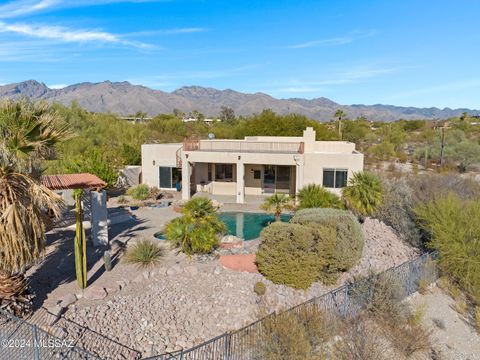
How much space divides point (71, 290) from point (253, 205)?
14.5m

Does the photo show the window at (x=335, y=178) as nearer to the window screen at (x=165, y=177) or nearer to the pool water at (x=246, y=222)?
the pool water at (x=246, y=222)

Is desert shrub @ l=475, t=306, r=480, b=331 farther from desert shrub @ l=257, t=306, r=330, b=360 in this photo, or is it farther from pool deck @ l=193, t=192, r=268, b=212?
pool deck @ l=193, t=192, r=268, b=212

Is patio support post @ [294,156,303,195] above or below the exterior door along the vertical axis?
above

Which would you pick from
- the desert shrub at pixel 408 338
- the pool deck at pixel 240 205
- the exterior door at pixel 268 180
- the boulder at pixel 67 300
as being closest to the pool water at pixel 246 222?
the pool deck at pixel 240 205

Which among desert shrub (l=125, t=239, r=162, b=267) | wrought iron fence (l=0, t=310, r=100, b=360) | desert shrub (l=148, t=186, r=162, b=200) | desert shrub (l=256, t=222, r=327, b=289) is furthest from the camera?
desert shrub (l=148, t=186, r=162, b=200)

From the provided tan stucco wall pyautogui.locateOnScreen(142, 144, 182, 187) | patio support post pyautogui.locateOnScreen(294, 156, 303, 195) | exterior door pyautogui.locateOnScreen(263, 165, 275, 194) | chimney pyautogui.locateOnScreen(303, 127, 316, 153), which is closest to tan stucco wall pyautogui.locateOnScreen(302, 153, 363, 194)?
patio support post pyautogui.locateOnScreen(294, 156, 303, 195)

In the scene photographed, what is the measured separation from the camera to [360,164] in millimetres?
23938

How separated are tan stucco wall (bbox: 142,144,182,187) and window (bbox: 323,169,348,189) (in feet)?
33.6

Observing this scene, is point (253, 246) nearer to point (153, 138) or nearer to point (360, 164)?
point (360, 164)

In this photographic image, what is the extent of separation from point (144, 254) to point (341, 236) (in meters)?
7.21

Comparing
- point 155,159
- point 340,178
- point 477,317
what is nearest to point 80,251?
point 477,317

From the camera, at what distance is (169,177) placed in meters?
28.2

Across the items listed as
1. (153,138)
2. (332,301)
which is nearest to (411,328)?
(332,301)

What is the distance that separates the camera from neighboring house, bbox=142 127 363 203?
80.2ft
